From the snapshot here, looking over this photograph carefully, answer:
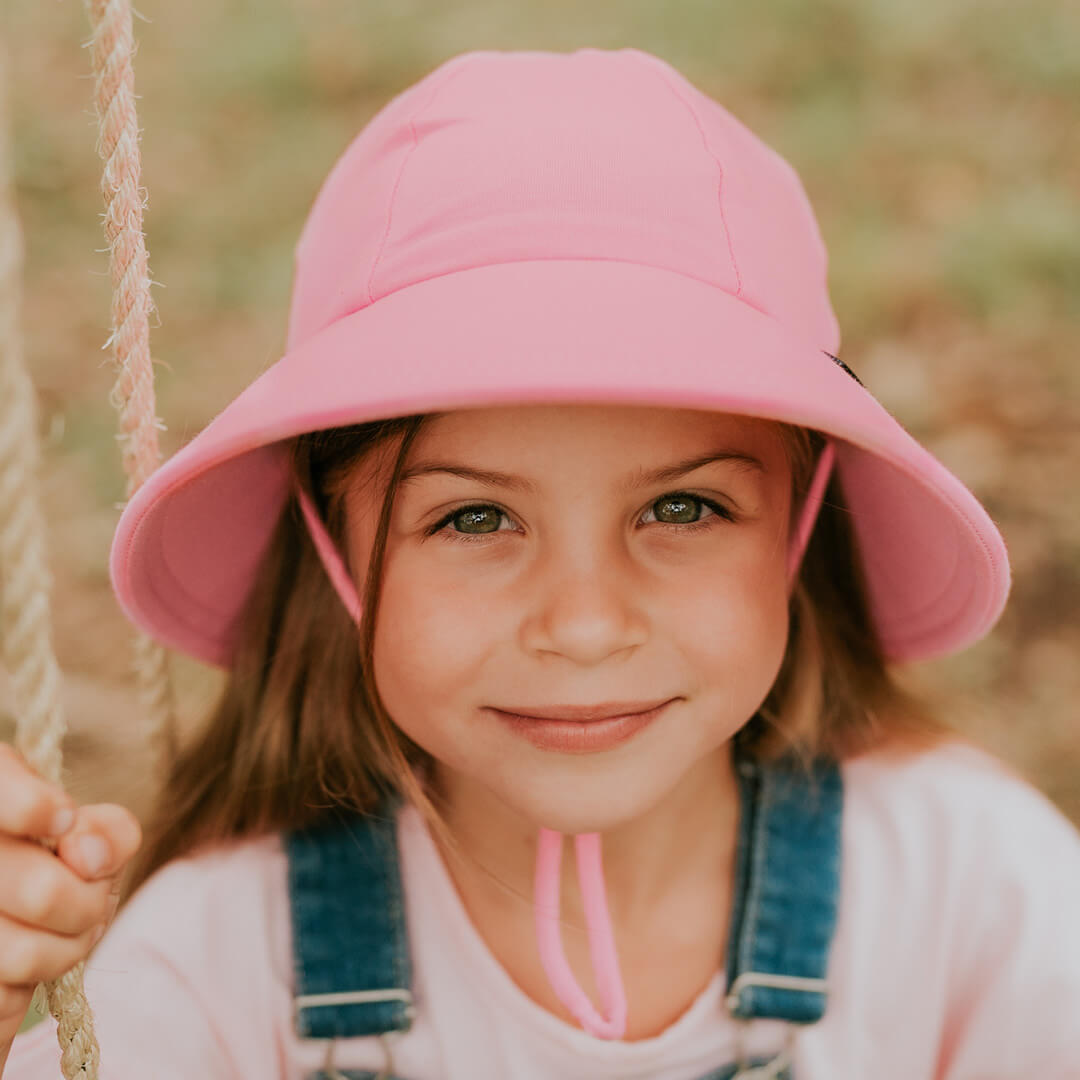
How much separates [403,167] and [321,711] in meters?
0.52

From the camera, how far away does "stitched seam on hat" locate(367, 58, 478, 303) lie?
895 mm

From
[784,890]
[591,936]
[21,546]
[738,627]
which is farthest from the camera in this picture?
[784,890]

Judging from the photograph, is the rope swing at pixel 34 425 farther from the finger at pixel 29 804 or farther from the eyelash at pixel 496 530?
the eyelash at pixel 496 530

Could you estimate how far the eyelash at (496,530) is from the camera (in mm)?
955

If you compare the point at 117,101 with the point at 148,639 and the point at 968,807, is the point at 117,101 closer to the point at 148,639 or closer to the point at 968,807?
the point at 148,639

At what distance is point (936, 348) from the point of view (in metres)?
2.26

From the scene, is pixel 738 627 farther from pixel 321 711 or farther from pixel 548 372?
pixel 321 711

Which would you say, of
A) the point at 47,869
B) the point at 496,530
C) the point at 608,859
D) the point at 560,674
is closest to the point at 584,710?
the point at 560,674

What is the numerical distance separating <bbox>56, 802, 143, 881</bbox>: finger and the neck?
0.48m

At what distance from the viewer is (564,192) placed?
86cm

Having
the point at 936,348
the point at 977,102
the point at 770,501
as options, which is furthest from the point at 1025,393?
the point at 770,501

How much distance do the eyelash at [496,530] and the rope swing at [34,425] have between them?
222mm

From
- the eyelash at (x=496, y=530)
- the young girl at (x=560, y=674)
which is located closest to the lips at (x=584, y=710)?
the young girl at (x=560, y=674)

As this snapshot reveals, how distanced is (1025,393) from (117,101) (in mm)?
1782
